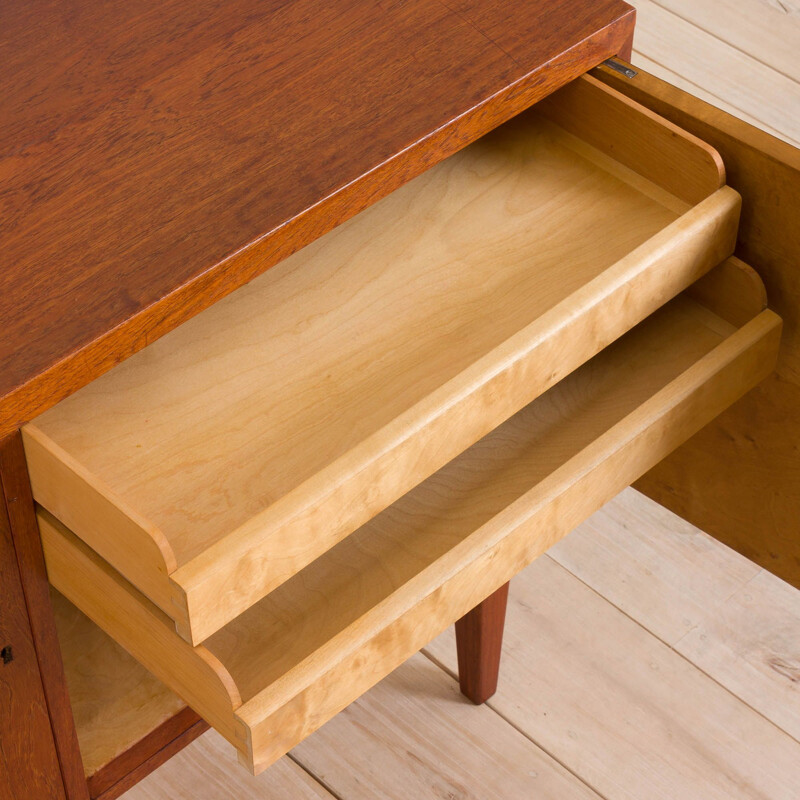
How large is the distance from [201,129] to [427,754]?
60 cm

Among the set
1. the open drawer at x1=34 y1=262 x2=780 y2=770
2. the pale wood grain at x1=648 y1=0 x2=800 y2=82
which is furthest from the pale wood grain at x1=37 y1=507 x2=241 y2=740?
the pale wood grain at x1=648 y1=0 x2=800 y2=82

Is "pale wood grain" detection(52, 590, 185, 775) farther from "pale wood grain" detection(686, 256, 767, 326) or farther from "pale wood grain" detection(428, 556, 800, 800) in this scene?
"pale wood grain" detection(686, 256, 767, 326)

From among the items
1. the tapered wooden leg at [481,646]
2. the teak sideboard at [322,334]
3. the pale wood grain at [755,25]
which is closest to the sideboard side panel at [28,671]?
the teak sideboard at [322,334]

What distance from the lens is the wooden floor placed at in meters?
1.11

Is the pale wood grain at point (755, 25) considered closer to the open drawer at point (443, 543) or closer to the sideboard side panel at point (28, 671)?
the open drawer at point (443, 543)

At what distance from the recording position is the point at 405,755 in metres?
1.12

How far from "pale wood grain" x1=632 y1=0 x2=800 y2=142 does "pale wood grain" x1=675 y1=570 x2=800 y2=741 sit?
0.63m

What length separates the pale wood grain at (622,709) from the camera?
43.9 inches

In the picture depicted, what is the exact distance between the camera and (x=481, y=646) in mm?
1089

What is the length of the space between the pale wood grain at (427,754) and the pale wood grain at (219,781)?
0.05ft

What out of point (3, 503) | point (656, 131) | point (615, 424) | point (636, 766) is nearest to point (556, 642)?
point (636, 766)

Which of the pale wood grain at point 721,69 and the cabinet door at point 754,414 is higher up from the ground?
the cabinet door at point 754,414

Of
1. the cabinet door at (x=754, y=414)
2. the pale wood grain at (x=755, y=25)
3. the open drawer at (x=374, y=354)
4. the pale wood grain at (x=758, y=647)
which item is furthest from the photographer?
the pale wood grain at (x=755, y=25)

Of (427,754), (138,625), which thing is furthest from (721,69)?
(138,625)
